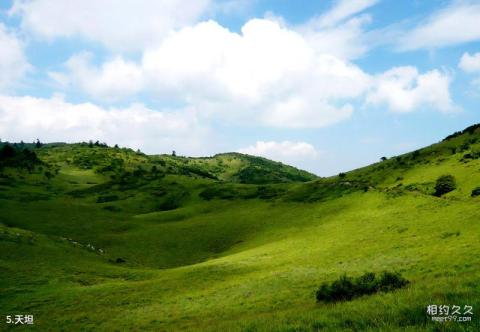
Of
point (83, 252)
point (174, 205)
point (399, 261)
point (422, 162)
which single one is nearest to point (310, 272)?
point (399, 261)

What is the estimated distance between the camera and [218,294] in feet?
125

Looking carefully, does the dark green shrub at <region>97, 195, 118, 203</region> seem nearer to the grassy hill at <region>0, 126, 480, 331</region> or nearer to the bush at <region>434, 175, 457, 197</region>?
the grassy hill at <region>0, 126, 480, 331</region>

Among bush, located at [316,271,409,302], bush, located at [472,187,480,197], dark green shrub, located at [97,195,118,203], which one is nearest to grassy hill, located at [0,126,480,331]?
bush, located at [472,187,480,197]

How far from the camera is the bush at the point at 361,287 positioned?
72.2 ft

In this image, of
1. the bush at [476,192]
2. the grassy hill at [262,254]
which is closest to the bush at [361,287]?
the grassy hill at [262,254]

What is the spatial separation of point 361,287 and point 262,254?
116 ft

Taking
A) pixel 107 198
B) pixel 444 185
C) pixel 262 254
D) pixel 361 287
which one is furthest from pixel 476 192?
pixel 107 198

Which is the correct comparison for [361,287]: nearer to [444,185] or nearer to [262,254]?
[262,254]

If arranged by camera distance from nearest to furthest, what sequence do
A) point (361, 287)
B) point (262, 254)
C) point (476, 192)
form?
point (361, 287), point (262, 254), point (476, 192)

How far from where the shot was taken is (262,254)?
57.0m

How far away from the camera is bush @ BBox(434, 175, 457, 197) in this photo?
75938mm

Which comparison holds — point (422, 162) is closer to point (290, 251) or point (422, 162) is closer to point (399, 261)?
point (290, 251)

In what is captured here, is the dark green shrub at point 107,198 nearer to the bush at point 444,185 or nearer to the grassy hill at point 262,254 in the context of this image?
the grassy hill at point 262,254

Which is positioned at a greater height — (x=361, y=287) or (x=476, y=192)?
(x=476, y=192)
